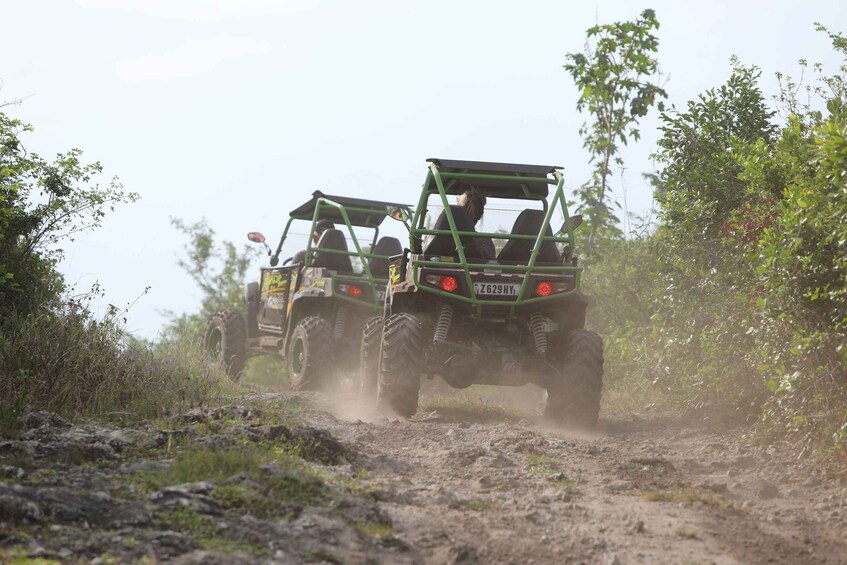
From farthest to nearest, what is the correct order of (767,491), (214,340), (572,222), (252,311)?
(214,340) < (252,311) < (572,222) < (767,491)

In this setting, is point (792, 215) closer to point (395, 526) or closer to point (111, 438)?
point (395, 526)

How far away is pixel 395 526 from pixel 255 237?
924cm

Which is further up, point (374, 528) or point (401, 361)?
point (401, 361)

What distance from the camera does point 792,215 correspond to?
736 centimetres

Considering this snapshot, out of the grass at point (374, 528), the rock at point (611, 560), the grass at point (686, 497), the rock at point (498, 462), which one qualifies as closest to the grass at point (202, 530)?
the grass at point (374, 528)

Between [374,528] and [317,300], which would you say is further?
[317,300]

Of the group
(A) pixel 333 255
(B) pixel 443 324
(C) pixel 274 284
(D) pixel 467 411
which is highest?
(A) pixel 333 255

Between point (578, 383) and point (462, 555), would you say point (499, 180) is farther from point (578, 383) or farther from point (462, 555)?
point (462, 555)

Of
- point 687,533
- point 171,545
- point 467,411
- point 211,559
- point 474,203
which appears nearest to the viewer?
point 211,559

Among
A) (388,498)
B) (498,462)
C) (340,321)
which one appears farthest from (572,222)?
(388,498)

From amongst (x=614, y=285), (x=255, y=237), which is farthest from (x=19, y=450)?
(x=614, y=285)

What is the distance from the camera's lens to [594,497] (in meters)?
6.14

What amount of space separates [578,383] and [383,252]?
525 cm

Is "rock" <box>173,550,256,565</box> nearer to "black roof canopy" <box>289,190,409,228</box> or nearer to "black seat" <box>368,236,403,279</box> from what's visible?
"black seat" <box>368,236,403,279</box>
